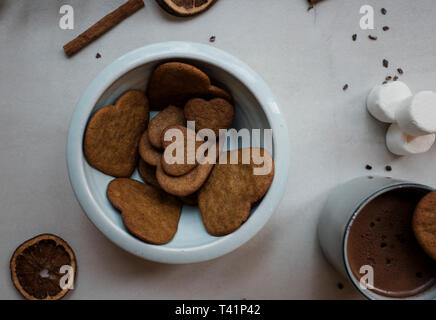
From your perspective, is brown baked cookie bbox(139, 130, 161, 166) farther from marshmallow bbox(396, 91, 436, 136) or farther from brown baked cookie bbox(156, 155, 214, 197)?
marshmallow bbox(396, 91, 436, 136)

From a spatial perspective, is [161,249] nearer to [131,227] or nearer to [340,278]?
[131,227]

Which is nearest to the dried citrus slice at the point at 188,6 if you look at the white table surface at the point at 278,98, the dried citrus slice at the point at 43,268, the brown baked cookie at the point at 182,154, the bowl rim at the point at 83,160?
the white table surface at the point at 278,98

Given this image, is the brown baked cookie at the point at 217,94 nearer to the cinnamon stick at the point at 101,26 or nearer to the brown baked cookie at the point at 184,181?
the brown baked cookie at the point at 184,181

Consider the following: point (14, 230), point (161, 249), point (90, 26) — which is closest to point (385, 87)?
point (161, 249)

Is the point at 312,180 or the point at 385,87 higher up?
→ the point at 385,87

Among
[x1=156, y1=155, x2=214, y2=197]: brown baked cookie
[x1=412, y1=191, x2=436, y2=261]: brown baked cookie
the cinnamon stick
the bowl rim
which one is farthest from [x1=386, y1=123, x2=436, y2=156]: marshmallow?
the cinnamon stick

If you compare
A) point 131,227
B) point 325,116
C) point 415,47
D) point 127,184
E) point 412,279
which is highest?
point 415,47
